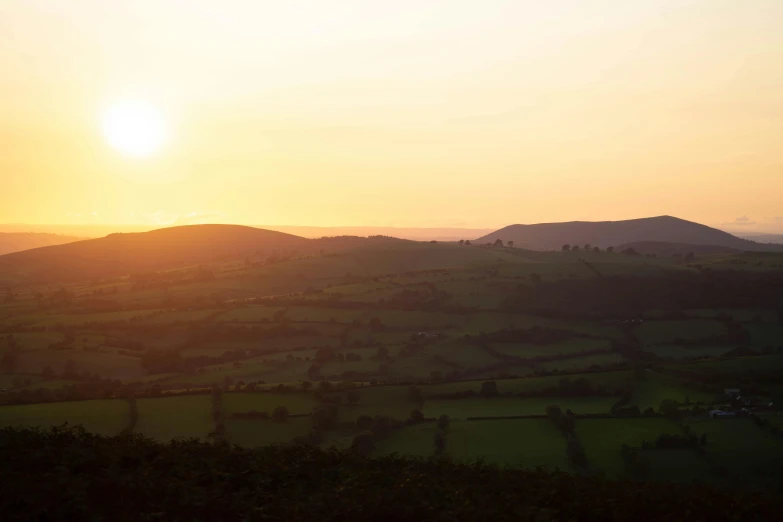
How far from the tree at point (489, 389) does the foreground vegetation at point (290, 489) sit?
103ft

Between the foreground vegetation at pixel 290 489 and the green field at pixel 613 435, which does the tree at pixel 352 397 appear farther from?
the foreground vegetation at pixel 290 489

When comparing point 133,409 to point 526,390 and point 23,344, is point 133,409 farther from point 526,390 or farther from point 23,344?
point 23,344

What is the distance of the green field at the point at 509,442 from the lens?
3372 cm

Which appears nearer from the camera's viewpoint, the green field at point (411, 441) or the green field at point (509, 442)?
the green field at point (509, 442)

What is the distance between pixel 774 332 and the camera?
80750 mm

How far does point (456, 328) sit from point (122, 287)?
68.3 m

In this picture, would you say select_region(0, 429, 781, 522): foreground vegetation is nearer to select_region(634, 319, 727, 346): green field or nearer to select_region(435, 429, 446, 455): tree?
select_region(435, 429, 446, 455): tree

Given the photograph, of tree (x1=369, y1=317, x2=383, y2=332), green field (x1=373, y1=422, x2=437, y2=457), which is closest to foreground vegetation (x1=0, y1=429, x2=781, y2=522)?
green field (x1=373, y1=422, x2=437, y2=457)

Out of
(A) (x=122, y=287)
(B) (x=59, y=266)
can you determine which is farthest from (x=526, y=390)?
(B) (x=59, y=266)

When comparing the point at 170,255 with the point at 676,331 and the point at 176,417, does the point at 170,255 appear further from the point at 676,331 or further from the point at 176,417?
the point at 176,417

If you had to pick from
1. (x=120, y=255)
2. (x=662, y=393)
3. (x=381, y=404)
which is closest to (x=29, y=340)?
(x=381, y=404)

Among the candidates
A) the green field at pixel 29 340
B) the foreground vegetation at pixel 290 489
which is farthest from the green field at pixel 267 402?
the green field at pixel 29 340

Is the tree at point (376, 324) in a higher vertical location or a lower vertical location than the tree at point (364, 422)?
higher

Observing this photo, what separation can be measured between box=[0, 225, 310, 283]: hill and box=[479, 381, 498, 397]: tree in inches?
5077
